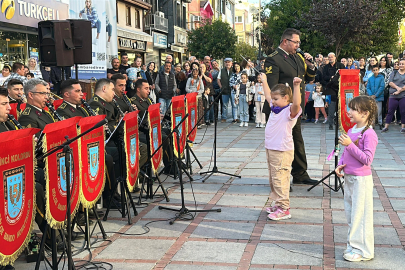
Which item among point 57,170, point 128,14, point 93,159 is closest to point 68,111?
point 93,159

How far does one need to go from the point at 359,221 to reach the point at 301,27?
26159 millimetres

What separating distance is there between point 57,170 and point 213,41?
37.5 metres

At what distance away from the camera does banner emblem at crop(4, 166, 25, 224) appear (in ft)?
11.7

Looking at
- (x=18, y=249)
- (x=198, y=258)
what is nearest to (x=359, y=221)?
(x=198, y=258)

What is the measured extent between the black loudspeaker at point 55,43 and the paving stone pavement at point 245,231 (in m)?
3.81

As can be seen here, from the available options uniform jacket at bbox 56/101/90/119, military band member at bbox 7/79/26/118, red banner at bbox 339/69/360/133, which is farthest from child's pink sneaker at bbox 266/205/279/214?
military band member at bbox 7/79/26/118

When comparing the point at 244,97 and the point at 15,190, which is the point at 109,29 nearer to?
the point at 244,97

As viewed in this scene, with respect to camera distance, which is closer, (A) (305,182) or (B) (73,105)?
(B) (73,105)

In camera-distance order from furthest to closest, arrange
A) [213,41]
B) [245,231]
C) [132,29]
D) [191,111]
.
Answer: [213,41] → [132,29] → [191,111] → [245,231]

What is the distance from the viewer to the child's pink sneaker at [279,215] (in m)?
5.98

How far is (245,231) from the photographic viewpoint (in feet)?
18.4

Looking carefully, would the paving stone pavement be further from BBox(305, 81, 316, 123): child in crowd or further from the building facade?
the building facade

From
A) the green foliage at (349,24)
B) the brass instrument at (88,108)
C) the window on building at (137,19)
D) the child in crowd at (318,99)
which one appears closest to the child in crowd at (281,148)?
the brass instrument at (88,108)

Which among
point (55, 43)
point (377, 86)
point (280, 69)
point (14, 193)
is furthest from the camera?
point (377, 86)
